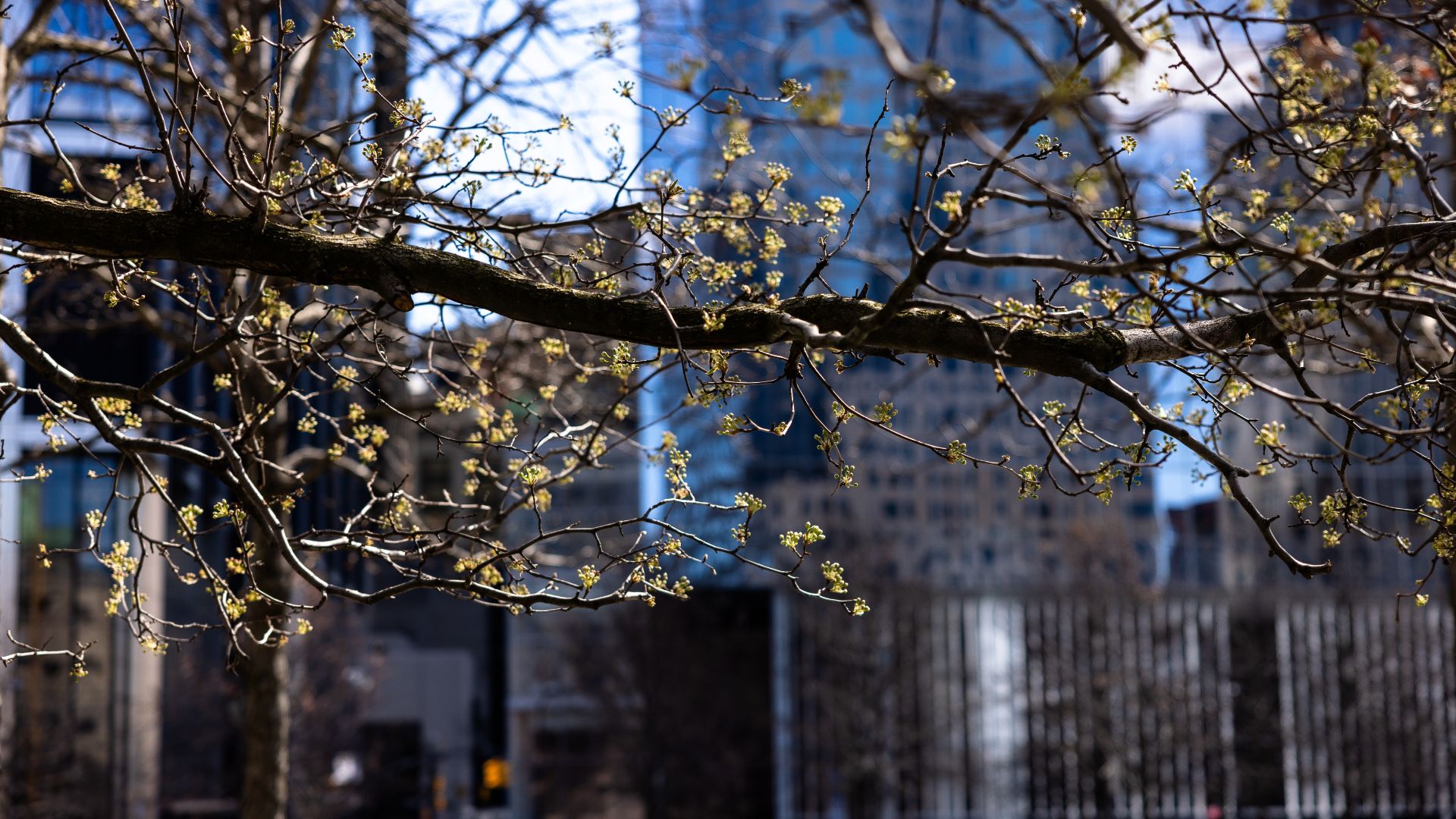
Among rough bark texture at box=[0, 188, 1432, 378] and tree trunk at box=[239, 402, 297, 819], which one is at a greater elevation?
rough bark texture at box=[0, 188, 1432, 378]

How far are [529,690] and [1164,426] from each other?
128 feet

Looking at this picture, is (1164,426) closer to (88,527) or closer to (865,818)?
(88,527)

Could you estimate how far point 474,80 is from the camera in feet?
29.5

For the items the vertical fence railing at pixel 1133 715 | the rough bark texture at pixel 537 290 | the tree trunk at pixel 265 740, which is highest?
the rough bark texture at pixel 537 290

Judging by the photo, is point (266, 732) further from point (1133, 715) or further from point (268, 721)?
point (1133, 715)

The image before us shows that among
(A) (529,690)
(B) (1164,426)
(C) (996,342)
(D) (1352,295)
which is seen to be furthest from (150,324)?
(A) (529,690)

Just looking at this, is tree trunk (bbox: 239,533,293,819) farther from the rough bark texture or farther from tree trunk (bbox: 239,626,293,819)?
the rough bark texture

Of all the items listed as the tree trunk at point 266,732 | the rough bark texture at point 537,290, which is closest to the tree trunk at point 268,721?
the tree trunk at point 266,732

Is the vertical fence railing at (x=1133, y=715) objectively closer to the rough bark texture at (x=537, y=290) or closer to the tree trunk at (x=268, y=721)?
the tree trunk at (x=268, y=721)

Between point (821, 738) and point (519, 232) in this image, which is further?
point (821, 738)

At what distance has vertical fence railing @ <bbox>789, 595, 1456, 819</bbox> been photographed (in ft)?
105

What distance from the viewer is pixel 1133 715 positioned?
108 feet

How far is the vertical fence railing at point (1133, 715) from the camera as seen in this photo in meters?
32.1

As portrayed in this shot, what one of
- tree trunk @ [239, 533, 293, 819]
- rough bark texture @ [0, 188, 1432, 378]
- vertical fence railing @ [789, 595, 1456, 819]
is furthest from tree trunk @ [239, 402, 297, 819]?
vertical fence railing @ [789, 595, 1456, 819]
